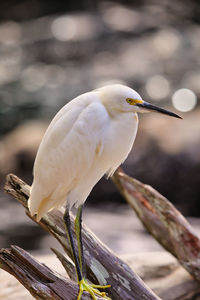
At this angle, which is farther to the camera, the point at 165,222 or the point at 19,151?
the point at 19,151

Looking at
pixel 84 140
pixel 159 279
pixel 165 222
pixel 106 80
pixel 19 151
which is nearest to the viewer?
pixel 84 140

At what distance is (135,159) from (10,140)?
6.58ft

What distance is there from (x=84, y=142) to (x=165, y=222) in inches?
35.8

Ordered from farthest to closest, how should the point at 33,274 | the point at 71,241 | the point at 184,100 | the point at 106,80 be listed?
the point at 106,80 < the point at 184,100 < the point at 71,241 < the point at 33,274

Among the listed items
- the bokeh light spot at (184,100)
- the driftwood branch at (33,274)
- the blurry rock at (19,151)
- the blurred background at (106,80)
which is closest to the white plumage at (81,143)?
the driftwood branch at (33,274)

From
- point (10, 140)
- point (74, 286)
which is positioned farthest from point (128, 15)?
point (74, 286)

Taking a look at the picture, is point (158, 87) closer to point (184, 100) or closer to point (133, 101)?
point (184, 100)

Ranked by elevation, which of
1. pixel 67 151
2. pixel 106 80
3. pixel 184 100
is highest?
pixel 67 151

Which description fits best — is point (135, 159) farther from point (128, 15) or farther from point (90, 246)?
point (128, 15)

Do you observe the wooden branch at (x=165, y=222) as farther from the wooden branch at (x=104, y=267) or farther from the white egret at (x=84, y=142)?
the white egret at (x=84, y=142)

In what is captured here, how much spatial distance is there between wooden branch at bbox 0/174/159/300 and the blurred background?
261 cm

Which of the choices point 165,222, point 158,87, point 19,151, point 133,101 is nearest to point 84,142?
point 133,101

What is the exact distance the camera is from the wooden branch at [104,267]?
88.8 inches

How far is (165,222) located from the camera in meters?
2.76
